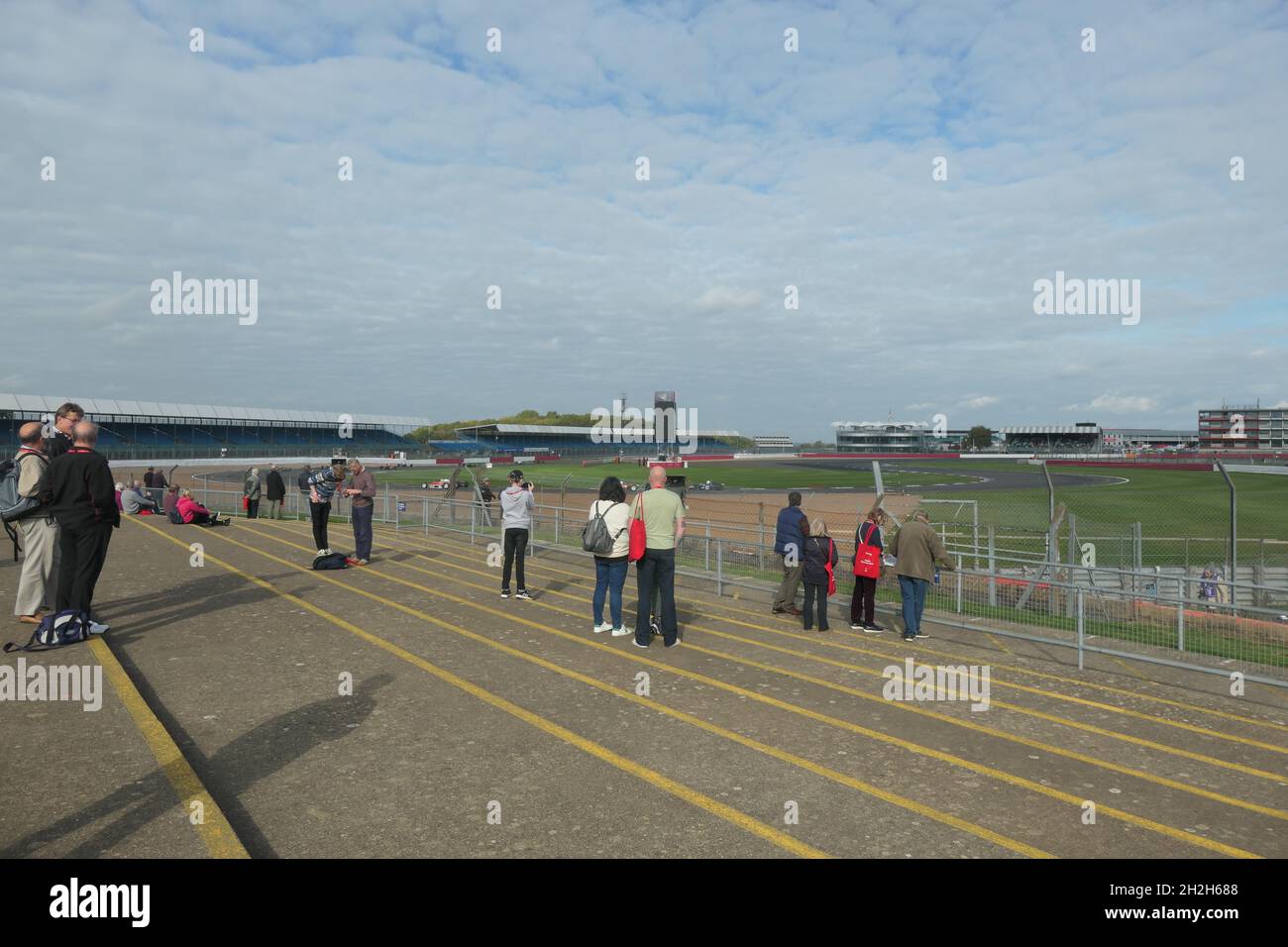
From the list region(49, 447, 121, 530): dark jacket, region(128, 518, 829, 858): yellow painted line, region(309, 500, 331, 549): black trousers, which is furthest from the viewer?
region(309, 500, 331, 549): black trousers

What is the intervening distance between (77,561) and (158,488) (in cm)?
2229

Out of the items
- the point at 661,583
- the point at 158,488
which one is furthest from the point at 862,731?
the point at 158,488

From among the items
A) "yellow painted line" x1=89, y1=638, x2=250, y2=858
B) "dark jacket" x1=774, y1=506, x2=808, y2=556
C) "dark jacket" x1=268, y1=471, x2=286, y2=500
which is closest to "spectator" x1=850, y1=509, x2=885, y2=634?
"dark jacket" x1=774, y1=506, x2=808, y2=556

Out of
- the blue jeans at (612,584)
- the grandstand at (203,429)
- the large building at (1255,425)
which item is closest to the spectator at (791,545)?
the blue jeans at (612,584)

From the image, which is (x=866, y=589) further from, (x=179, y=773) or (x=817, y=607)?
(x=179, y=773)

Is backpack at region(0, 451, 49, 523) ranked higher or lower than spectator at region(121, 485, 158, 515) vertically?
higher

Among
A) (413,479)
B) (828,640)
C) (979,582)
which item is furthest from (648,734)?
(413,479)

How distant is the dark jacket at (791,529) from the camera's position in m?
10.2

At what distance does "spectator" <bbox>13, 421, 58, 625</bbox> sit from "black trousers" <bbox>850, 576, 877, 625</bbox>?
8.49 metres

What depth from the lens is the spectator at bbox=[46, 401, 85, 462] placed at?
809 centimetres

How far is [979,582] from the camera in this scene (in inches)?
553

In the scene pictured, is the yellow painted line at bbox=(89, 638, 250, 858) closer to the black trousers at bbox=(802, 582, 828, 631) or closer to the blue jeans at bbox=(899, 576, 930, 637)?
the black trousers at bbox=(802, 582, 828, 631)

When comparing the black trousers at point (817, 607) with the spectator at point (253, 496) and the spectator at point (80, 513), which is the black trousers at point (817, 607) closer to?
the spectator at point (80, 513)

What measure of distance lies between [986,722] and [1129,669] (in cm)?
295
